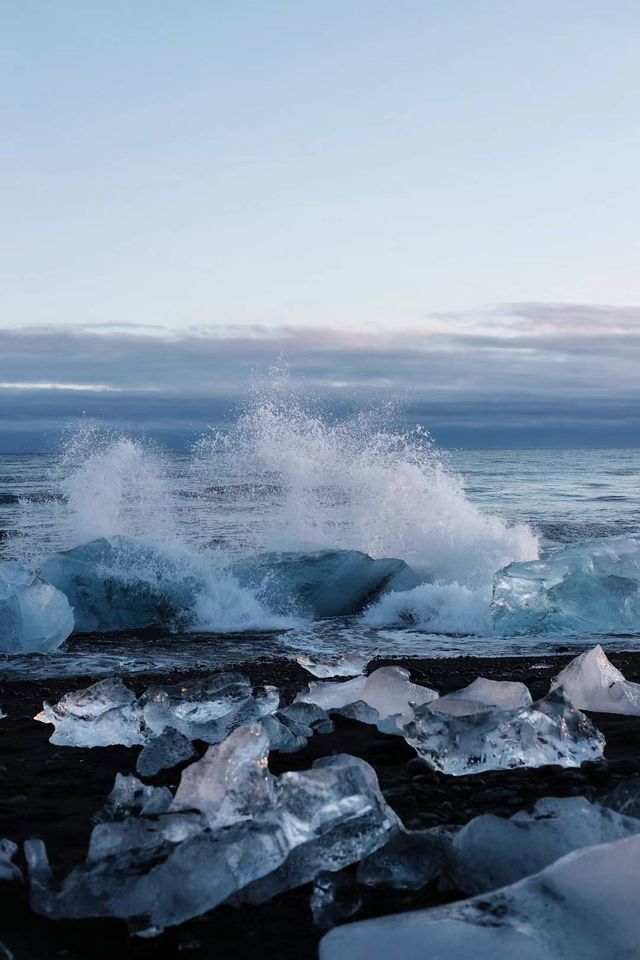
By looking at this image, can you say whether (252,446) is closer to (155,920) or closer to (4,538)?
(4,538)

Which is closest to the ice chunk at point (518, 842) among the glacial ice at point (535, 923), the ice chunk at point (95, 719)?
the glacial ice at point (535, 923)

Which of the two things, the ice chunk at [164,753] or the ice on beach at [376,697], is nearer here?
the ice chunk at [164,753]

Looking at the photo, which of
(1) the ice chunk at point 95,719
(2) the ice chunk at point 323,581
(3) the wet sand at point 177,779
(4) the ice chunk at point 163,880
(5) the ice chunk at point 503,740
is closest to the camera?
(3) the wet sand at point 177,779

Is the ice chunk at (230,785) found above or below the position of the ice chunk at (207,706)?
above

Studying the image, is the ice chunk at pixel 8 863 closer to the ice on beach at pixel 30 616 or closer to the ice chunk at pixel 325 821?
the ice chunk at pixel 325 821

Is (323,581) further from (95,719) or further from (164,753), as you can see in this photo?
(164,753)

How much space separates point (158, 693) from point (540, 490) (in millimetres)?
30914

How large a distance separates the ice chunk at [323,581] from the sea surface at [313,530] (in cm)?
23

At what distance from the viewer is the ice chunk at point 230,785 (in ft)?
8.25

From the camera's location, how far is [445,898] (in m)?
2.18

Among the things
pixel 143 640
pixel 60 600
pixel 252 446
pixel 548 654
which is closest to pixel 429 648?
pixel 548 654

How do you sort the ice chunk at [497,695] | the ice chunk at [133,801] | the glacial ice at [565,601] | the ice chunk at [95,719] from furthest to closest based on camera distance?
the glacial ice at [565,601] → the ice chunk at [497,695] → the ice chunk at [95,719] → the ice chunk at [133,801]

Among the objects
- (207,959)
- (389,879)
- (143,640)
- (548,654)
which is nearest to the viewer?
(207,959)

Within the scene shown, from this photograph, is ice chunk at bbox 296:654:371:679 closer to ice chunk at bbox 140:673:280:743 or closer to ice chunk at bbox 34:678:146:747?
ice chunk at bbox 140:673:280:743
